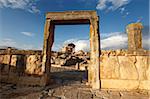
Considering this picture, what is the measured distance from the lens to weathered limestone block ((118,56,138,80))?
5.43 meters

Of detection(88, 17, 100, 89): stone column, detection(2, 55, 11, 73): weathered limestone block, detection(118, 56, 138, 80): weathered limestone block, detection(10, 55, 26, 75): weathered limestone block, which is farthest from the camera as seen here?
detection(2, 55, 11, 73): weathered limestone block

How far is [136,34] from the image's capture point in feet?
26.5

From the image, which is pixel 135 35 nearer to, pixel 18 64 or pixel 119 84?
pixel 119 84

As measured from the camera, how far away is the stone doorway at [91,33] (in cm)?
562

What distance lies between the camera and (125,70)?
5484 millimetres

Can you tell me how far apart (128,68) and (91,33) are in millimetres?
1994

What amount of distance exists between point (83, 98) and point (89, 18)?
10.3ft

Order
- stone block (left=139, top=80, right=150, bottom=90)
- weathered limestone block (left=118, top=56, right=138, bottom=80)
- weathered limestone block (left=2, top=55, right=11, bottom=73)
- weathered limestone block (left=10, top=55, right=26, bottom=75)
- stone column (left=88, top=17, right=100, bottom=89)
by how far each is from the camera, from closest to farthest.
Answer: stone block (left=139, top=80, right=150, bottom=90), weathered limestone block (left=118, top=56, right=138, bottom=80), stone column (left=88, top=17, right=100, bottom=89), weathered limestone block (left=10, top=55, right=26, bottom=75), weathered limestone block (left=2, top=55, right=11, bottom=73)

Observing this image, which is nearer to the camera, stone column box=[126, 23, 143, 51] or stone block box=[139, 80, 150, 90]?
stone block box=[139, 80, 150, 90]

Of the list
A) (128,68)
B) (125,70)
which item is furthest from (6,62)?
(128,68)

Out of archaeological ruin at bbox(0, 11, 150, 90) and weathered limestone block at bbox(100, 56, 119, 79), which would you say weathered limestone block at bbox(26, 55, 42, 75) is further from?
weathered limestone block at bbox(100, 56, 119, 79)

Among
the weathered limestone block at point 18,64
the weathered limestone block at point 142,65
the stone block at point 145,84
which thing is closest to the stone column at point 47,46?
the weathered limestone block at point 18,64

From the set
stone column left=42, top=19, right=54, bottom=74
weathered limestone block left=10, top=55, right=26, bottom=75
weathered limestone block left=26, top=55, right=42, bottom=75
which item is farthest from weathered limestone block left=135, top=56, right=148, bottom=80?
weathered limestone block left=10, top=55, right=26, bottom=75

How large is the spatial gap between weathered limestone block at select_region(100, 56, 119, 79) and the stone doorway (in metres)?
0.18
